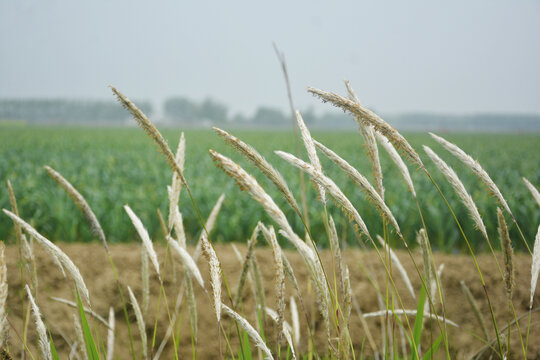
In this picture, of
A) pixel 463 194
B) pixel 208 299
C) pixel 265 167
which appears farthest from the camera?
pixel 208 299

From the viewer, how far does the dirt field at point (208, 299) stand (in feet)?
7.93

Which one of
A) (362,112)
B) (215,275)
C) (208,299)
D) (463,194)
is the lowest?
(208,299)

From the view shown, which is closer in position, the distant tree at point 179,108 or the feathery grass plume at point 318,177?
the feathery grass plume at point 318,177

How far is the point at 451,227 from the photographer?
5.71m

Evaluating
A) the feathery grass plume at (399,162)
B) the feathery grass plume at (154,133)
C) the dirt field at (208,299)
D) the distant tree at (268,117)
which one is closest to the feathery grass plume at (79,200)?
the feathery grass plume at (154,133)

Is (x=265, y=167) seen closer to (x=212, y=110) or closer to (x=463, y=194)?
(x=463, y=194)

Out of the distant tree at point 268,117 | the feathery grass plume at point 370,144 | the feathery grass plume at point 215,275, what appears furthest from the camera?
the distant tree at point 268,117

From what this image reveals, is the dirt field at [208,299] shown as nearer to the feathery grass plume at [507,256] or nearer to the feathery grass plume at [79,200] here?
the feathery grass plume at [79,200]

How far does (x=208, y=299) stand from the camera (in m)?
2.78

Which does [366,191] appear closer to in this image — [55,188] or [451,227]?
[451,227]

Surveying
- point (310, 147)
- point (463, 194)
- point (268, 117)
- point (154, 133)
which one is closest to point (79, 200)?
point (154, 133)

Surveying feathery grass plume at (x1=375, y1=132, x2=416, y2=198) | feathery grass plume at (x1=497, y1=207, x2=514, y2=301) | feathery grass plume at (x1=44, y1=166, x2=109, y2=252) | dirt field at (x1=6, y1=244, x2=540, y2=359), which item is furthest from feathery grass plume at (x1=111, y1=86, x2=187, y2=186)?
dirt field at (x1=6, y1=244, x2=540, y2=359)

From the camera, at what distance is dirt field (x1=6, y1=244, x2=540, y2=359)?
2.42 meters

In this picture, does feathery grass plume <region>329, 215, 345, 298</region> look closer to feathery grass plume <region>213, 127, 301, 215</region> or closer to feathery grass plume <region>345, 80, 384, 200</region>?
feathery grass plume <region>345, 80, 384, 200</region>
